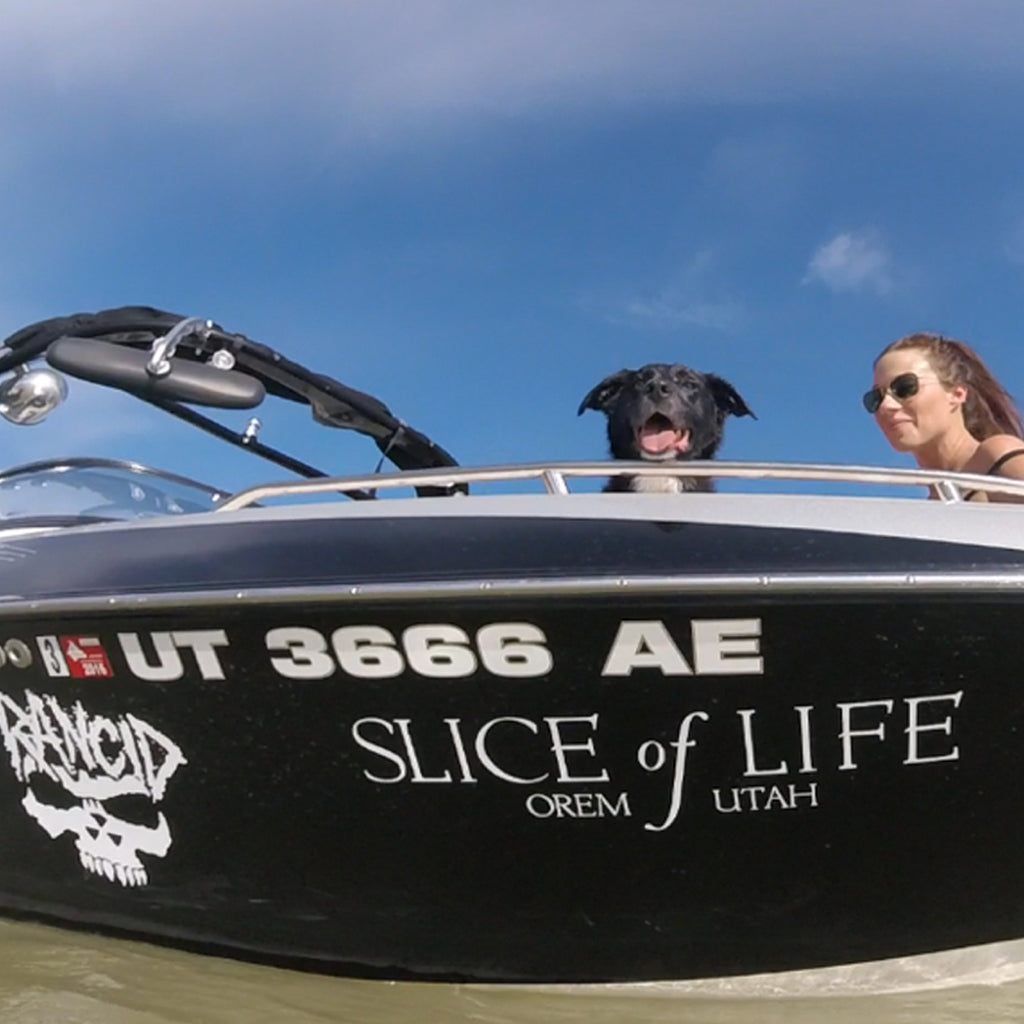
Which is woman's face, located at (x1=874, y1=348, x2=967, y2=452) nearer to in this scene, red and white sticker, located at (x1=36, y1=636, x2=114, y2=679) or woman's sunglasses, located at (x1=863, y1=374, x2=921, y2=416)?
woman's sunglasses, located at (x1=863, y1=374, x2=921, y2=416)

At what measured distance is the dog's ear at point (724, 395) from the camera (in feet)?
11.1

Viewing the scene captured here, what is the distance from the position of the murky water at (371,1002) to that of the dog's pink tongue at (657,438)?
138 cm

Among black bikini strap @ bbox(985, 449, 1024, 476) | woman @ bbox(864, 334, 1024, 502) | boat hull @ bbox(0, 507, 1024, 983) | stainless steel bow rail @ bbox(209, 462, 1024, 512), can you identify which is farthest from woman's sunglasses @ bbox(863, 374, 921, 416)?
boat hull @ bbox(0, 507, 1024, 983)

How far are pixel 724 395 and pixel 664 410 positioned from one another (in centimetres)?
26

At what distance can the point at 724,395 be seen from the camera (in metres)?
3.38

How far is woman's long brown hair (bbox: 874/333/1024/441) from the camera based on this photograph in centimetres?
298

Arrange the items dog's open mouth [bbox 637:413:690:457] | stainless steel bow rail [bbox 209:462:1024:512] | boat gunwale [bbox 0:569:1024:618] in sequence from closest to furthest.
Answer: boat gunwale [bbox 0:569:1024:618] → stainless steel bow rail [bbox 209:462:1024:512] → dog's open mouth [bbox 637:413:690:457]

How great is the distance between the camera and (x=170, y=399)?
3.02 m

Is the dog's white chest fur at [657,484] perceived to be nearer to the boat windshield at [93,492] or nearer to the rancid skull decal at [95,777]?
the rancid skull decal at [95,777]

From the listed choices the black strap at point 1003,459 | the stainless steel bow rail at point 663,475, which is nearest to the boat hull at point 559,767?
the stainless steel bow rail at point 663,475

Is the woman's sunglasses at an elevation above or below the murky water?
above

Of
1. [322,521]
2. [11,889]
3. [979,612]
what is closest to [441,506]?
[322,521]

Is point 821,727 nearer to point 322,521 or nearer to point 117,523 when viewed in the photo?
point 322,521

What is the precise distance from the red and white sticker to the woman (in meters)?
1.93
